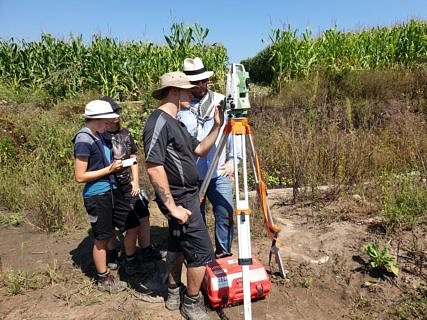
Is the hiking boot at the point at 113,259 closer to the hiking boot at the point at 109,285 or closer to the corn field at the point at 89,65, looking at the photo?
the hiking boot at the point at 109,285

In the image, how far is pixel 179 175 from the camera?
2754 mm

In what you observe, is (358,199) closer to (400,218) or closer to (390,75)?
(400,218)

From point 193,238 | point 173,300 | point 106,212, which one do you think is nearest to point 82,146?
point 106,212

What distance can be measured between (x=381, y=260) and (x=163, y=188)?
2060mm

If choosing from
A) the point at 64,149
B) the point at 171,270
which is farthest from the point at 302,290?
the point at 64,149

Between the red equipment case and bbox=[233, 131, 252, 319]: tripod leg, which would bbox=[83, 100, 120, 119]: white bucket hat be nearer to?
bbox=[233, 131, 252, 319]: tripod leg

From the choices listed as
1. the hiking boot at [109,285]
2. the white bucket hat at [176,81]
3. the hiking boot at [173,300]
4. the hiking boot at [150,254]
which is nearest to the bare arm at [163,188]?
the white bucket hat at [176,81]

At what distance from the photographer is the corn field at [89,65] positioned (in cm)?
1089

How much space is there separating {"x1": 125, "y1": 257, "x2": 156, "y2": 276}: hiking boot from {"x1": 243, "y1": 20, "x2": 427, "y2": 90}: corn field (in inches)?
341

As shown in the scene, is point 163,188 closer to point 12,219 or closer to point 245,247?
point 245,247

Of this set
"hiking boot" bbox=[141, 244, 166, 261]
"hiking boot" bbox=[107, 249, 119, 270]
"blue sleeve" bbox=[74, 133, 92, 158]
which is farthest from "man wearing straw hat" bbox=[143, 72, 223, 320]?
"hiking boot" bbox=[107, 249, 119, 270]

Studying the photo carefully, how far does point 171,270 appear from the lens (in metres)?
3.05

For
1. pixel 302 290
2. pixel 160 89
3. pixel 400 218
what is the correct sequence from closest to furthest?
pixel 160 89 < pixel 302 290 < pixel 400 218

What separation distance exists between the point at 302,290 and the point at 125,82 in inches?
371
